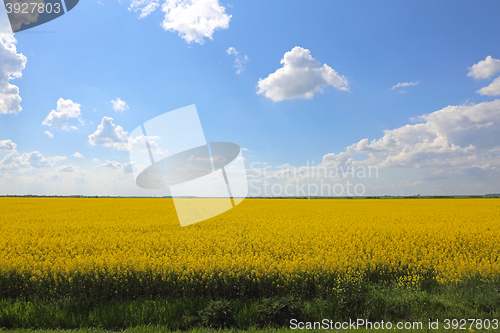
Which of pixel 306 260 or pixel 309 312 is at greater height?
pixel 306 260

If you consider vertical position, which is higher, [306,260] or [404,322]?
[306,260]

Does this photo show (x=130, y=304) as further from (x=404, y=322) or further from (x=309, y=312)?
(x=404, y=322)

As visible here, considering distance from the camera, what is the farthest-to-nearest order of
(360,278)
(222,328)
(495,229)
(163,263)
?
(495,229) < (163,263) < (360,278) < (222,328)

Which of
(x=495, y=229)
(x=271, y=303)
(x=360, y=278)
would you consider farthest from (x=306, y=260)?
(x=495, y=229)

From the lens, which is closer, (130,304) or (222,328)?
(222,328)

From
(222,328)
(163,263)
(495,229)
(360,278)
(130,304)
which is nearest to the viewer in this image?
(222,328)

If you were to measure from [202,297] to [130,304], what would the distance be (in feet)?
6.01

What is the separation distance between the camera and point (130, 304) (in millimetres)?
6480

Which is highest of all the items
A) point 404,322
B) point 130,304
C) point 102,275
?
point 102,275

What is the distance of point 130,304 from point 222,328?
252cm

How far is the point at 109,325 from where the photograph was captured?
6.05 m

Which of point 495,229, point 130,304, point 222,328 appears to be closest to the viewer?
point 222,328

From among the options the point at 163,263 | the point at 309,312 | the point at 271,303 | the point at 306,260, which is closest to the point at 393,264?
the point at 306,260

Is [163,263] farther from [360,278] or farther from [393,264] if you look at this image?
[393,264]
